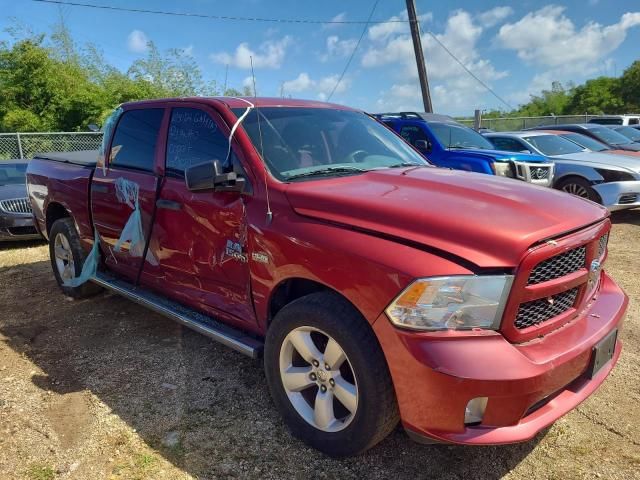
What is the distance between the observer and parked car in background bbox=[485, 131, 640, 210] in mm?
8273

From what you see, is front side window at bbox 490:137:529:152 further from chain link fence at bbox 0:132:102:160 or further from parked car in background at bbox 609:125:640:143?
chain link fence at bbox 0:132:102:160

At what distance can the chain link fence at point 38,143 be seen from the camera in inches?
537

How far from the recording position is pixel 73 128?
1959 cm

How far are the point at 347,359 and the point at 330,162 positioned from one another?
54.4 inches

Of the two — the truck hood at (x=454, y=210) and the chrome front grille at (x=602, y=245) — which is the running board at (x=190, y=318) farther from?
the chrome front grille at (x=602, y=245)

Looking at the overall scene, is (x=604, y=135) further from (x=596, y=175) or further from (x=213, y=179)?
(x=213, y=179)

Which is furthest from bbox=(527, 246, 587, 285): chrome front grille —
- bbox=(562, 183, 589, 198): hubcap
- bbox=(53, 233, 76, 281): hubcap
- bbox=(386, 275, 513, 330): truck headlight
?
bbox=(562, 183, 589, 198): hubcap

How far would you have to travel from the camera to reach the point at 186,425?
3006 mm

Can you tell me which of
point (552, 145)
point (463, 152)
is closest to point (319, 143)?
point (463, 152)

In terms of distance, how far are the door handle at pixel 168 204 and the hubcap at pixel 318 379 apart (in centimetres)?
133

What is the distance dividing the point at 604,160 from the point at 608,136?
6.22 m

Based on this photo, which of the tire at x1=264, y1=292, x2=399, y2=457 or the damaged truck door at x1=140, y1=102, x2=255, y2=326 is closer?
the tire at x1=264, y1=292, x2=399, y2=457

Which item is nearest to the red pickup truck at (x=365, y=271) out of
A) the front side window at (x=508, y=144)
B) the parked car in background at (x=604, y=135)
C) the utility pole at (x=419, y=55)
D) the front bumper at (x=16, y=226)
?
the front bumper at (x=16, y=226)

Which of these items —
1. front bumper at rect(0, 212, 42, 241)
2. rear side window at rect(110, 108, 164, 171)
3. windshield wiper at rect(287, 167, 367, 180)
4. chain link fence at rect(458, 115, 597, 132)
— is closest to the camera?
windshield wiper at rect(287, 167, 367, 180)
